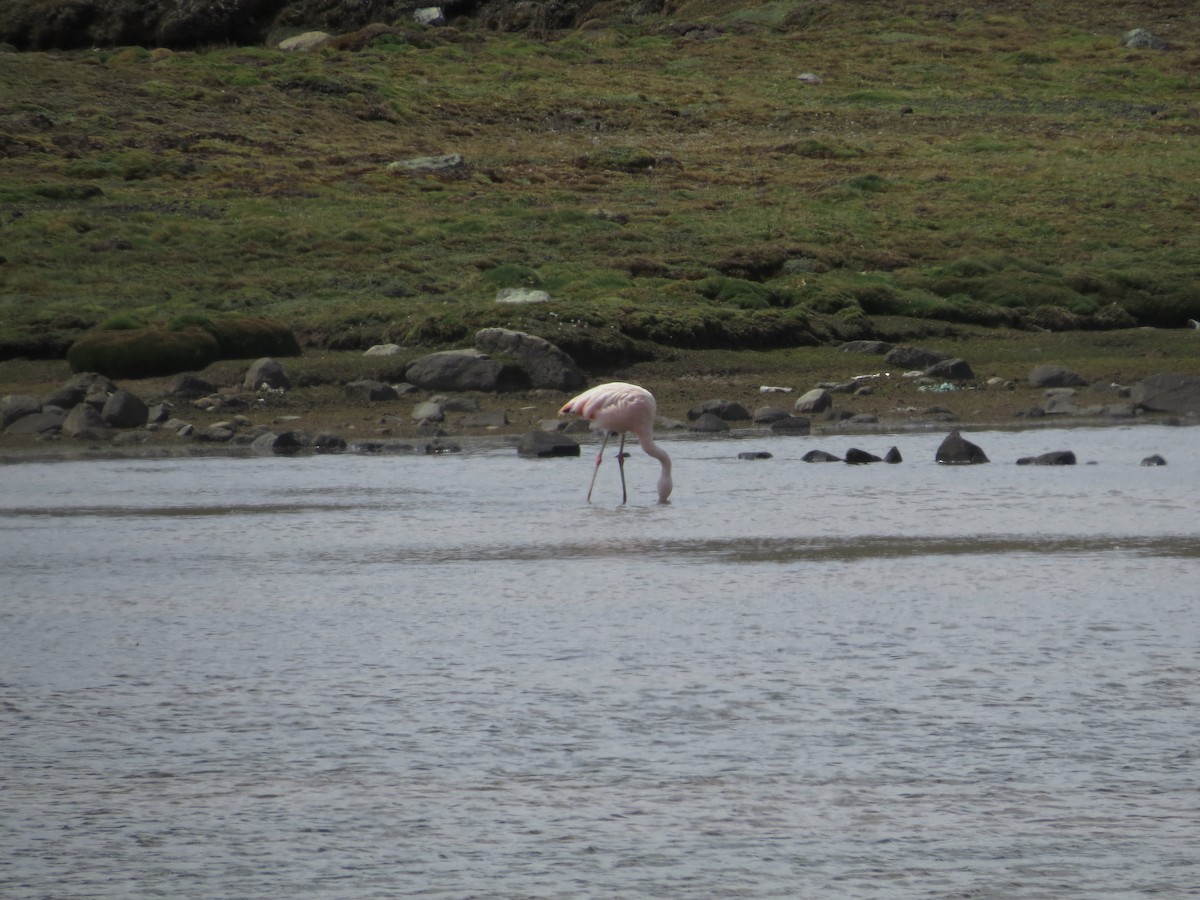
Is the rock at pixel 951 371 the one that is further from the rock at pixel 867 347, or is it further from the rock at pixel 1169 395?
the rock at pixel 1169 395

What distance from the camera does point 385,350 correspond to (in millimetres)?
27547

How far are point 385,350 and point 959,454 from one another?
11.7m

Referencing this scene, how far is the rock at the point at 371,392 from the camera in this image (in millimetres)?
24781

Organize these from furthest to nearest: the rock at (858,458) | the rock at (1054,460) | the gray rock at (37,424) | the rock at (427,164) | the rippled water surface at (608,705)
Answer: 1. the rock at (427,164)
2. the gray rock at (37,424)
3. the rock at (858,458)
4. the rock at (1054,460)
5. the rippled water surface at (608,705)

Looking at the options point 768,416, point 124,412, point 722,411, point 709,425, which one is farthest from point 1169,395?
point 124,412

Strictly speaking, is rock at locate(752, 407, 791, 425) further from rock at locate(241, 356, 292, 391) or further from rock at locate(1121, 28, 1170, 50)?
rock at locate(1121, 28, 1170, 50)

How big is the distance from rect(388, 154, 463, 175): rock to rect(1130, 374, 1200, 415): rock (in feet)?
91.0

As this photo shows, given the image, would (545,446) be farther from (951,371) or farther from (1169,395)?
(951,371)

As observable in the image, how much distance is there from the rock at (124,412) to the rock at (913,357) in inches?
443

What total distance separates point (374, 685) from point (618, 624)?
5.72 feet

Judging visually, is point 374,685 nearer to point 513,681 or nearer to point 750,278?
point 513,681

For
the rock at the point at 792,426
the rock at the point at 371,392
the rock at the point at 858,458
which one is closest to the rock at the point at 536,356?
the rock at the point at 371,392

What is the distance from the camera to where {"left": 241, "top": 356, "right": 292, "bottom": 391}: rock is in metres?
25.4

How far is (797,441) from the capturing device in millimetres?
21094
